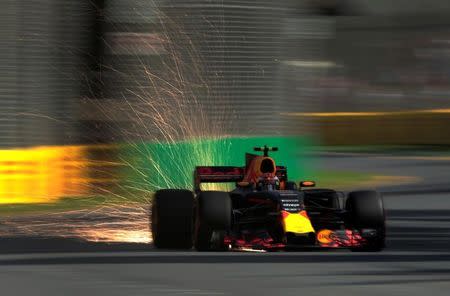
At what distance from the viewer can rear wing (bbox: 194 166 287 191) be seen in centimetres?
1753

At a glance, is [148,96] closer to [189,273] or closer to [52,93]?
[52,93]

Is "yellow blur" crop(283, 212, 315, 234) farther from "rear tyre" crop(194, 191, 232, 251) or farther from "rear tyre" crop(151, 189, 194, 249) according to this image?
"rear tyre" crop(151, 189, 194, 249)

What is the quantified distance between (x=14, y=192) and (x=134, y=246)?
222 inches

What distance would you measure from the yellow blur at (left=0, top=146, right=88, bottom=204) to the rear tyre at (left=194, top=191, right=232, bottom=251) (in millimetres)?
6829

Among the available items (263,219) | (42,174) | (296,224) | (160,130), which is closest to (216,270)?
(296,224)

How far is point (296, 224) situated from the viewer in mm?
16156

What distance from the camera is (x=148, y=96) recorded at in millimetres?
24312

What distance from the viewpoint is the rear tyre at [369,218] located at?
1652cm

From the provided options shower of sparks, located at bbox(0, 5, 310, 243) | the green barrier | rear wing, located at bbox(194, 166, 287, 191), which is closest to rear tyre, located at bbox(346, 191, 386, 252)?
rear wing, located at bbox(194, 166, 287, 191)

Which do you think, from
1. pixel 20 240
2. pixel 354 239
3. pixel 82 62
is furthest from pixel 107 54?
pixel 354 239

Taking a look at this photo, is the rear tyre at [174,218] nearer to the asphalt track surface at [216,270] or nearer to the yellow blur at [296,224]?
the asphalt track surface at [216,270]

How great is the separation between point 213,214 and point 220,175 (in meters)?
1.52

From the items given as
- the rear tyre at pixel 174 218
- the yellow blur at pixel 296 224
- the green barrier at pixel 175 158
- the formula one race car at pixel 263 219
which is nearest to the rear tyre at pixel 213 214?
the formula one race car at pixel 263 219

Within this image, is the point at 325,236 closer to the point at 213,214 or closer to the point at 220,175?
the point at 213,214
